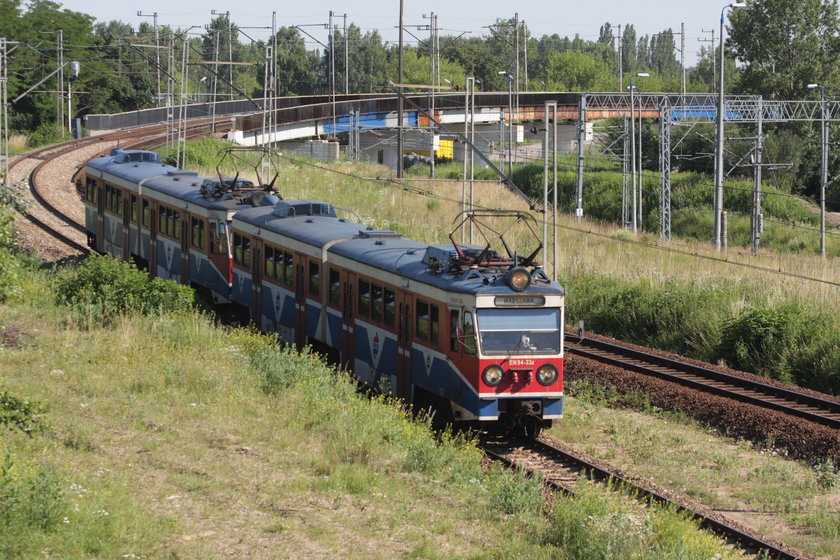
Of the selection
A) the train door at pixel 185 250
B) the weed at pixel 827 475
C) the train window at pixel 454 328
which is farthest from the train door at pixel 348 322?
the train door at pixel 185 250

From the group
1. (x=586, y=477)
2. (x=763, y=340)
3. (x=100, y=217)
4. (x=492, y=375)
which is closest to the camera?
(x=586, y=477)

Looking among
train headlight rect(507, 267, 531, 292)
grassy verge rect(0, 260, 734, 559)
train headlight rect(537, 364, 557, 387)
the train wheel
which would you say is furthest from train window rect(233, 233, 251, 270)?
train headlight rect(537, 364, 557, 387)

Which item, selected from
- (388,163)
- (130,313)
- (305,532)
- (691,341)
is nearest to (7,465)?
(305,532)

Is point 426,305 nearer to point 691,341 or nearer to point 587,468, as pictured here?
point 587,468

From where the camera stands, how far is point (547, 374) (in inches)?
610

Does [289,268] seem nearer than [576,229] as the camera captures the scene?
Yes

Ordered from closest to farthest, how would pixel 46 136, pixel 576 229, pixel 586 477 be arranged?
pixel 586 477, pixel 576 229, pixel 46 136

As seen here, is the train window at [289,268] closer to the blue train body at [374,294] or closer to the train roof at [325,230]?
the blue train body at [374,294]

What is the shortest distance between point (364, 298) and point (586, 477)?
5.34m

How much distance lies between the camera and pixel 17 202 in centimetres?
2428

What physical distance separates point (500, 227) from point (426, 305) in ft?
94.3

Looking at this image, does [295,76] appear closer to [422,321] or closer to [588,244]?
[588,244]

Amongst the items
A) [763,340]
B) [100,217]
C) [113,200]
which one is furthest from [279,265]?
[100,217]

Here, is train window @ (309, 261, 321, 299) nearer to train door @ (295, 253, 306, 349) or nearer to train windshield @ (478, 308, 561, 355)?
train door @ (295, 253, 306, 349)
